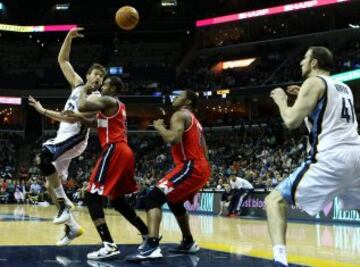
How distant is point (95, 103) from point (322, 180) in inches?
105

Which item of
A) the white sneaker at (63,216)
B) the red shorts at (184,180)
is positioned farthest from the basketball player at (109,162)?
the white sneaker at (63,216)

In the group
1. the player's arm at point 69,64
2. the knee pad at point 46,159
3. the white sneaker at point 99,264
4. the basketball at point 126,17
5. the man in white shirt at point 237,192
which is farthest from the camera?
the man in white shirt at point 237,192

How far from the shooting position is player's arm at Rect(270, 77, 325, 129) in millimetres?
4156

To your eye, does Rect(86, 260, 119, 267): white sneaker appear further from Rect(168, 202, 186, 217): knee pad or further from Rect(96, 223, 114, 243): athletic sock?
Rect(168, 202, 186, 217): knee pad

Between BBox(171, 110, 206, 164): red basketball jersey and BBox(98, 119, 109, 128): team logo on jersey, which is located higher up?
BBox(98, 119, 109, 128): team logo on jersey

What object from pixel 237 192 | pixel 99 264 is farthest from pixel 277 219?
pixel 237 192

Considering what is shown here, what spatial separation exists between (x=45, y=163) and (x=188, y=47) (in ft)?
118

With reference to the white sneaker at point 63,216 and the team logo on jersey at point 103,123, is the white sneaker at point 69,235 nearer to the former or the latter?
the white sneaker at point 63,216

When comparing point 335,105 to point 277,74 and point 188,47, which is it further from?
point 188,47

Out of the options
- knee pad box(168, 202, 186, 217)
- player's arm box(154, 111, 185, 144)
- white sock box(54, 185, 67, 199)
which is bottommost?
knee pad box(168, 202, 186, 217)

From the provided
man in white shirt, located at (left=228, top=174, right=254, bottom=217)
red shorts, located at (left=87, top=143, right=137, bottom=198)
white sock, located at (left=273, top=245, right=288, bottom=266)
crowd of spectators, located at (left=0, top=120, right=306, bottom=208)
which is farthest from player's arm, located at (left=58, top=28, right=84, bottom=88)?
crowd of spectators, located at (left=0, top=120, right=306, bottom=208)

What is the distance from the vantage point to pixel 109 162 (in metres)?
5.91

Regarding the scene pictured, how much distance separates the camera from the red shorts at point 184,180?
6.00 meters

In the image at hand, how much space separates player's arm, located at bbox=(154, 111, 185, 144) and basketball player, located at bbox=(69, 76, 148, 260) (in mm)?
519
